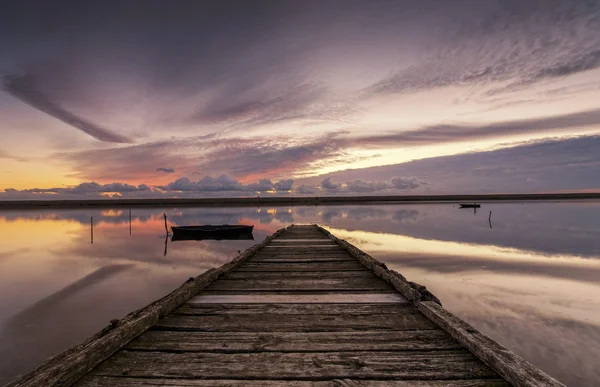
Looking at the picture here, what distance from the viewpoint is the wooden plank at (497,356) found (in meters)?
2.88

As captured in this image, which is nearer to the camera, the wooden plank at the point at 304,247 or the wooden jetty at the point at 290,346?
the wooden jetty at the point at 290,346

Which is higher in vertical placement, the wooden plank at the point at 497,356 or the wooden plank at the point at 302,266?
the wooden plank at the point at 497,356

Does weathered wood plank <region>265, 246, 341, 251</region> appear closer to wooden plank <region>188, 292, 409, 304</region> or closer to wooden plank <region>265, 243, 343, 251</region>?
wooden plank <region>265, 243, 343, 251</region>

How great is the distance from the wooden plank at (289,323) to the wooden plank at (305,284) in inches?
71.3

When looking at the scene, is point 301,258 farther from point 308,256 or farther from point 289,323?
point 289,323

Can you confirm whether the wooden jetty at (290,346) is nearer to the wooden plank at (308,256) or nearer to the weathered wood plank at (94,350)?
the weathered wood plank at (94,350)

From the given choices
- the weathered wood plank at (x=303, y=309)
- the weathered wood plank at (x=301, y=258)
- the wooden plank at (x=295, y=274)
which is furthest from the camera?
the weathered wood plank at (x=301, y=258)

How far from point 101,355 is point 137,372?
515 mm

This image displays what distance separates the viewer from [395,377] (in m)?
3.21

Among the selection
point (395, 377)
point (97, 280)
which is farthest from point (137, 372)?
point (97, 280)

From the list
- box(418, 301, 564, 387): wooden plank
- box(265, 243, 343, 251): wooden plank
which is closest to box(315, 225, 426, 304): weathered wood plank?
box(418, 301, 564, 387): wooden plank

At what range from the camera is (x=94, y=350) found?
11.2 ft

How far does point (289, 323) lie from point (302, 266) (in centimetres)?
473

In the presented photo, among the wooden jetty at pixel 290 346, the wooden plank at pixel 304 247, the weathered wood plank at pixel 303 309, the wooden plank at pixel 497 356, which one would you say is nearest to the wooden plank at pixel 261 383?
the wooden jetty at pixel 290 346
